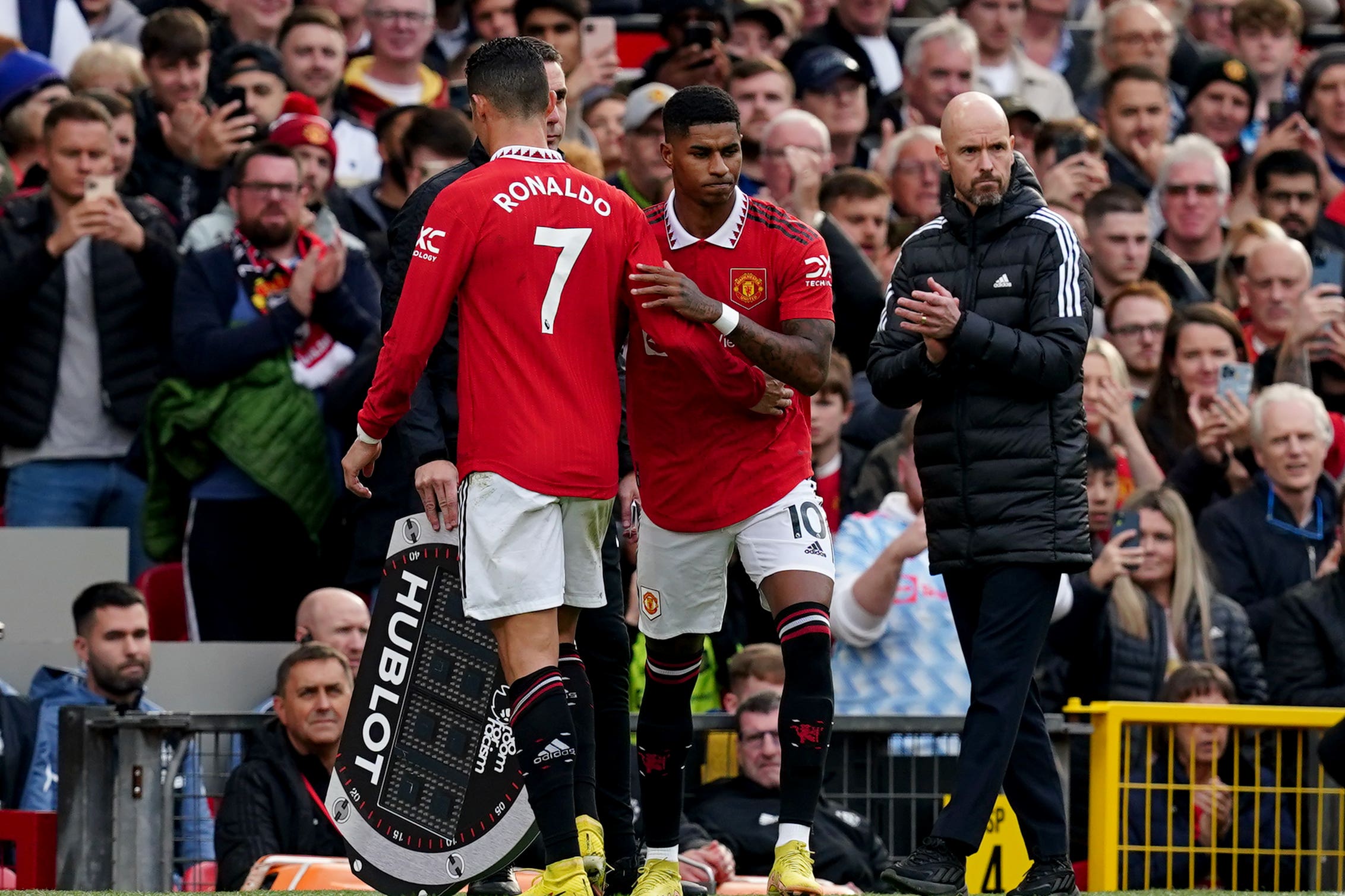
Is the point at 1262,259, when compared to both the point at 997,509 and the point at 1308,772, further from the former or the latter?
the point at 997,509

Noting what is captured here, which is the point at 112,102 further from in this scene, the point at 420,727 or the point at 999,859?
the point at 999,859

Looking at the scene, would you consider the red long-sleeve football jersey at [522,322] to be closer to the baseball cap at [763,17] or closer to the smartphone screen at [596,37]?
the smartphone screen at [596,37]

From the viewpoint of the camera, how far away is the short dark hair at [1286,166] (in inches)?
527

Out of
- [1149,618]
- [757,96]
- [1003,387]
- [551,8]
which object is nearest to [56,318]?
[551,8]

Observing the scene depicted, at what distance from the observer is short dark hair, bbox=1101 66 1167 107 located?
13672 millimetres

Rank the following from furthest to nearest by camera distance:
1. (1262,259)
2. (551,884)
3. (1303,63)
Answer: (1303,63)
(1262,259)
(551,884)

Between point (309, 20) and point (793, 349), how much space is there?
6.39 meters

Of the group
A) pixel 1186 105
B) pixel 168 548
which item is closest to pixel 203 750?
pixel 168 548

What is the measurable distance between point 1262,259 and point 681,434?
6.17 metres

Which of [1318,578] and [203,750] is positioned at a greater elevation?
[1318,578]

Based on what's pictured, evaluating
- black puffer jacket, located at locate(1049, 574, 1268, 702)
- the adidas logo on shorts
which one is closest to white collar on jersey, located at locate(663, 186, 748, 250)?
the adidas logo on shorts

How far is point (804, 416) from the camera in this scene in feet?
22.8

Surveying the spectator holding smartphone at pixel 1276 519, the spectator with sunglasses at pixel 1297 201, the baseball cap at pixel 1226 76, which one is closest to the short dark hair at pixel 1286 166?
the spectator with sunglasses at pixel 1297 201

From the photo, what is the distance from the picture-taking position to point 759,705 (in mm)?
8750
